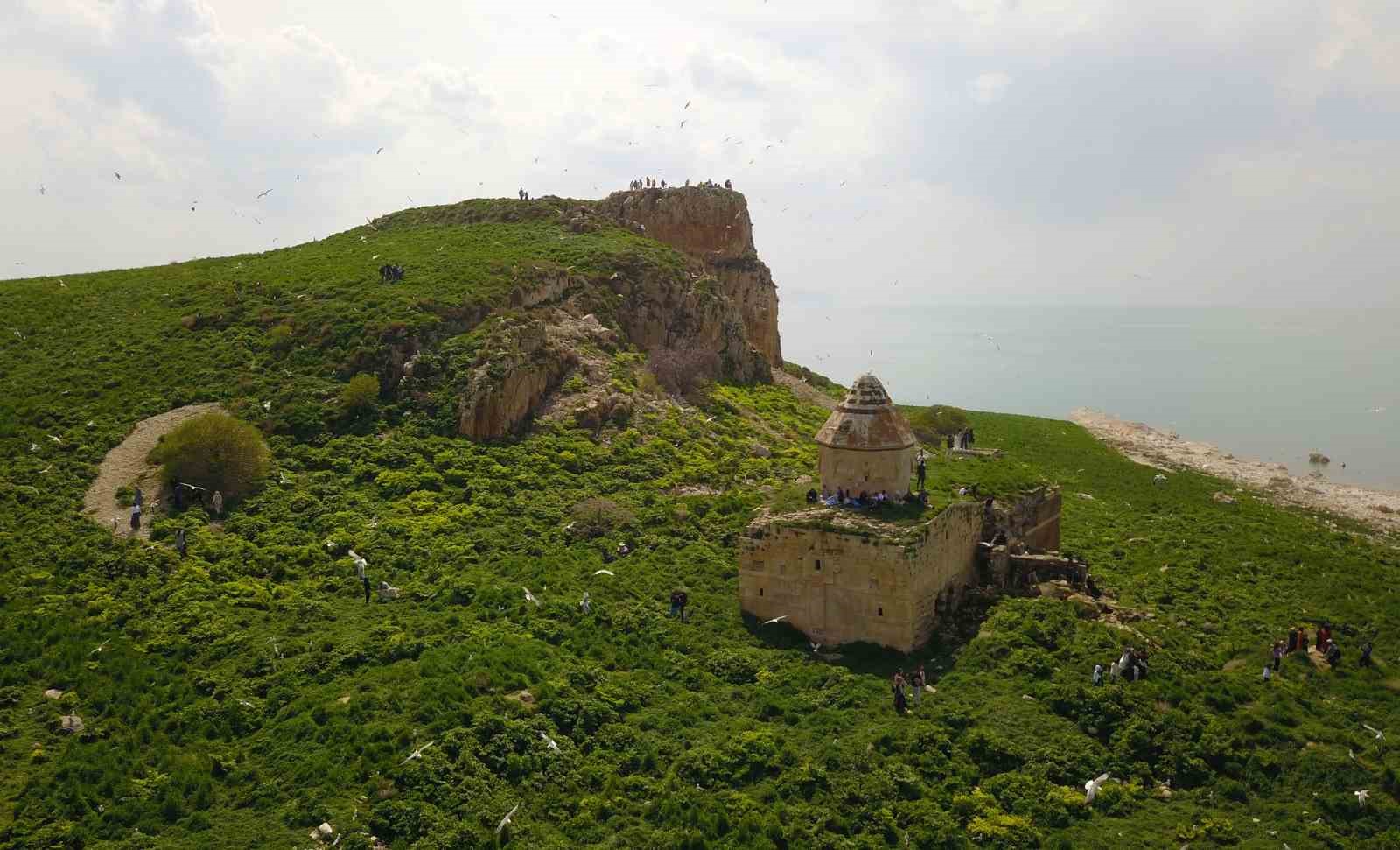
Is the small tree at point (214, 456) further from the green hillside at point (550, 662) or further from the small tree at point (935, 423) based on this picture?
the small tree at point (935, 423)

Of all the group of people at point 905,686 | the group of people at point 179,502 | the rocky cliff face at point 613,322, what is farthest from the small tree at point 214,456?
the group of people at point 905,686

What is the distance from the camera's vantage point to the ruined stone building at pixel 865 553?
2136cm

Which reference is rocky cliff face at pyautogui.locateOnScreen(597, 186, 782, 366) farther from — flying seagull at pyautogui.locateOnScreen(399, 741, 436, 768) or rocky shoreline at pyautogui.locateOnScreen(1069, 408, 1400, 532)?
flying seagull at pyautogui.locateOnScreen(399, 741, 436, 768)

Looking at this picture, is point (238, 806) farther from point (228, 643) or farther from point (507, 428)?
point (507, 428)

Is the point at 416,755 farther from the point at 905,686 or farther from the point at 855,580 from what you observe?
the point at 855,580

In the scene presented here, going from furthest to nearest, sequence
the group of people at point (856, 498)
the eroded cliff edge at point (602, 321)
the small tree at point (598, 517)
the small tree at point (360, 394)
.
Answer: the eroded cliff edge at point (602, 321), the small tree at point (360, 394), the small tree at point (598, 517), the group of people at point (856, 498)

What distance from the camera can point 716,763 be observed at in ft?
56.5

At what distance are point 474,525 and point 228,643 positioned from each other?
7585 millimetres

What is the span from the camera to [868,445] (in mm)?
23438

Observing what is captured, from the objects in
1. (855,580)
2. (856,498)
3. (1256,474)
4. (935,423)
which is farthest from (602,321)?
(1256,474)

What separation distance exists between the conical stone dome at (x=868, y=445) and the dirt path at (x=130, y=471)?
1615 cm

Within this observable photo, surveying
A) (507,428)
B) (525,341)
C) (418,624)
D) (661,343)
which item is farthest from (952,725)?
(661,343)

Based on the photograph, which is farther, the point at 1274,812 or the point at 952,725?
the point at 952,725

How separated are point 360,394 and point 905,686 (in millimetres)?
19367
